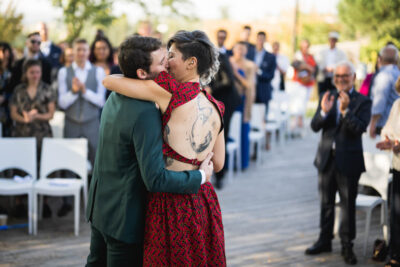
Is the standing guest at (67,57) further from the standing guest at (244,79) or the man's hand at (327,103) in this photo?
the man's hand at (327,103)

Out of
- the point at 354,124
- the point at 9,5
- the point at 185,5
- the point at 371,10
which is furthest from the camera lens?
the point at 371,10

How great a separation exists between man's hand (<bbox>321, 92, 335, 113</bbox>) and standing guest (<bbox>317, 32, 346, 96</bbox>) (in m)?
5.72

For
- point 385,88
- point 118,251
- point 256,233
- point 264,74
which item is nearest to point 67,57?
point 264,74

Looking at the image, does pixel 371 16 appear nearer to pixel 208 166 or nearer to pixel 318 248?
pixel 318 248

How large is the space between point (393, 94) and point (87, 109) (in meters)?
3.66

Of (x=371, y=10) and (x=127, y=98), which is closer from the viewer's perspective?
(x=127, y=98)

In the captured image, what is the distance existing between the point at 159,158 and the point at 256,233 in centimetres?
311

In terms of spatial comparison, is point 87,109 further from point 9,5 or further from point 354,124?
point 9,5

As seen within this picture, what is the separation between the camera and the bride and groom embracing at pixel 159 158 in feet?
7.46

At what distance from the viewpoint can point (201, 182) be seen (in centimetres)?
238

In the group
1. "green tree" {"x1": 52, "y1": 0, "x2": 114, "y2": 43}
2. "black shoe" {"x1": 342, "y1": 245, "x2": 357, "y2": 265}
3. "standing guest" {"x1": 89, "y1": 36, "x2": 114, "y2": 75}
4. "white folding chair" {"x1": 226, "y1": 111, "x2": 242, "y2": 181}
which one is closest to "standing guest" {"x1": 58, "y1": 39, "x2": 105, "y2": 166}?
"standing guest" {"x1": 89, "y1": 36, "x2": 114, "y2": 75}

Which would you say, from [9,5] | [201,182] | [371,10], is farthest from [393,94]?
[371,10]

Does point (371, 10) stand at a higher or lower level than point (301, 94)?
higher

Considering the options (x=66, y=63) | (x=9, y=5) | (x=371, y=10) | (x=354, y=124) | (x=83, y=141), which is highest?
(x=371, y=10)
